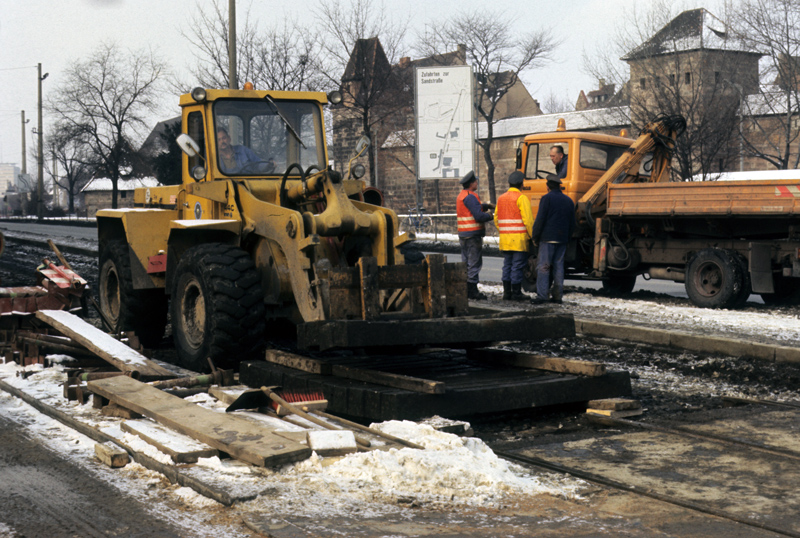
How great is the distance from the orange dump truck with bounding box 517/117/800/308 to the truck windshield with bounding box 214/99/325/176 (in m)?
6.40

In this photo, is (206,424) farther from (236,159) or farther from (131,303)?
(131,303)

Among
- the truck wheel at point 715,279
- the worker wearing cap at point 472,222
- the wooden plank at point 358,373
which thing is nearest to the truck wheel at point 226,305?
the wooden plank at point 358,373

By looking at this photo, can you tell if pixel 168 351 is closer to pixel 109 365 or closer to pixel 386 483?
pixel 109 365

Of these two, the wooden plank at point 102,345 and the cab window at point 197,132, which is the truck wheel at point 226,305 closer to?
the wooden plank at point 102,345

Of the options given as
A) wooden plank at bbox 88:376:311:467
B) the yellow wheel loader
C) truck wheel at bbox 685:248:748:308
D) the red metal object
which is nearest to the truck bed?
truck wheel at bbox 685:248:748:308

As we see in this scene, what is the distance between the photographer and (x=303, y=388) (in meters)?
→ 6.85

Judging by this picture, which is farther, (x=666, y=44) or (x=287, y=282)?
(x=666, y=44)

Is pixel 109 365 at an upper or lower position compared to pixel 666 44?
lower

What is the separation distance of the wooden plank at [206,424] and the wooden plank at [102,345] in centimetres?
65

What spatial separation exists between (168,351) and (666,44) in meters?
35.9

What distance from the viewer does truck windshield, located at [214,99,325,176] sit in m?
8.84

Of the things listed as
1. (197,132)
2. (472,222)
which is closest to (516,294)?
(472,222)

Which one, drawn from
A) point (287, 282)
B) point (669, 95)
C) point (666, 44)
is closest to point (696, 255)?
point (287, 282)

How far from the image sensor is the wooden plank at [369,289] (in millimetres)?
6762
